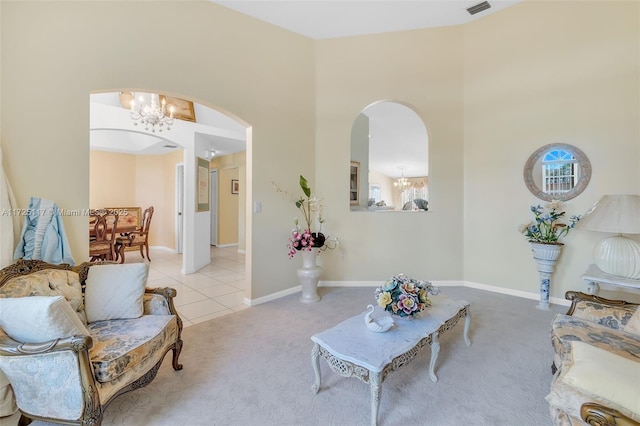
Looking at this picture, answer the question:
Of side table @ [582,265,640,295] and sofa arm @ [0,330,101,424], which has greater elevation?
side table @ [582,265,640,295]

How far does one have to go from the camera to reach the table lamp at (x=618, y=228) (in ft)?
8.07

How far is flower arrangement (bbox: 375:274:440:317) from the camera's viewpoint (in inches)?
76.4

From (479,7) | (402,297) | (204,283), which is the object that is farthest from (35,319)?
(479,7)

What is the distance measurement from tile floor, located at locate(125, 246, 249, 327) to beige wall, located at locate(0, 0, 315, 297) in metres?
0.55

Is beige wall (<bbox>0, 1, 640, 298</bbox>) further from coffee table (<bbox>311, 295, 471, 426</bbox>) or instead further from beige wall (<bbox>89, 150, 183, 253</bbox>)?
beige wall (<bbox>89, 150, 183, 253</bbox>)

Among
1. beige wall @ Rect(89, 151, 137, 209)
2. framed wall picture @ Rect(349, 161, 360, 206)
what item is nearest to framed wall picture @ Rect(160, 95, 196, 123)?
beige wall @ Rect(89, 151, 137, 209)

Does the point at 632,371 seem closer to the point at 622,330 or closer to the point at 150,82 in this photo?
the point at 622,330

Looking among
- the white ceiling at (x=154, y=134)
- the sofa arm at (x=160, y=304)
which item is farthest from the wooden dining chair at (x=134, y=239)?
the sofa arm at (x=160, y=304)

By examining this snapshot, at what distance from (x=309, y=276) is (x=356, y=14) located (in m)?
3.32

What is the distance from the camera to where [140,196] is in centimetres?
745

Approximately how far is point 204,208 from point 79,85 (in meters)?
3.58

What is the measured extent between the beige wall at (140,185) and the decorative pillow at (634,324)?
7421 millimetres

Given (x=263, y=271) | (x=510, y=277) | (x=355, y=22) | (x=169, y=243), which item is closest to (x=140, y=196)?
(x=169, y=243)

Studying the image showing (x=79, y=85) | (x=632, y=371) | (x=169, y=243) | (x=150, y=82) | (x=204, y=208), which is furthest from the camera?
(x=169, y=243)
